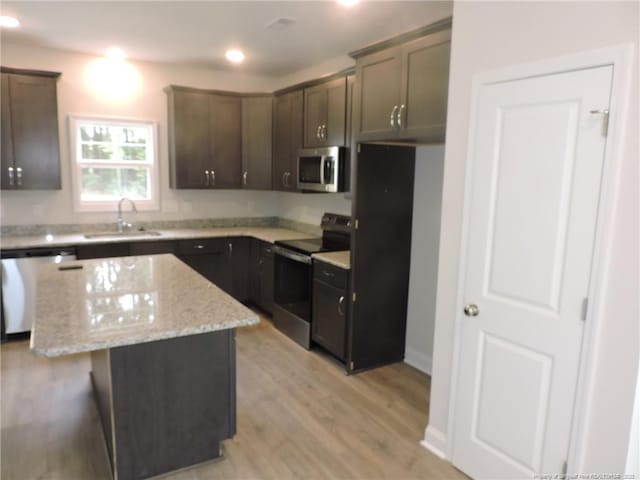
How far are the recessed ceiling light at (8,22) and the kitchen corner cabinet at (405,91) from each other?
277 centimetres

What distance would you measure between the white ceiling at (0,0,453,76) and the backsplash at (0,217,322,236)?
5.88 ft

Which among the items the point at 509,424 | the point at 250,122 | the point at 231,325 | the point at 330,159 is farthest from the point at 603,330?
the point at 250,122

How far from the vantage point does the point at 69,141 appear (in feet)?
15.2

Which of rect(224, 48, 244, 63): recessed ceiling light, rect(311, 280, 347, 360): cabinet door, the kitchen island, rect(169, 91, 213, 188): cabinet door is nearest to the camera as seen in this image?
the kitchen island

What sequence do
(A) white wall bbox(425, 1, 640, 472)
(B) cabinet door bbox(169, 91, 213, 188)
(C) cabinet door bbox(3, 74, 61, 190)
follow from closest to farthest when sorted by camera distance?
(A) white wall bbox(425, 1, 640, 472), (C) cabinet door bbox(3, 74, 61, 190), (B) cabinet door bbox(169, 91, 213, 188)

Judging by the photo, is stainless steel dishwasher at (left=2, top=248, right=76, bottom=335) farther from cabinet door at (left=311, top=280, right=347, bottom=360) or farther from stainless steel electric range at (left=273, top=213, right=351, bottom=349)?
cabinet door at (left=311, top=280, right=347, bottom=360)

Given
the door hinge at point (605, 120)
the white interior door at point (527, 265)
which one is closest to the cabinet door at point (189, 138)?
the white interior door at point (527, 265)

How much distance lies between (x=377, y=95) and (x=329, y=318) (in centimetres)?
182

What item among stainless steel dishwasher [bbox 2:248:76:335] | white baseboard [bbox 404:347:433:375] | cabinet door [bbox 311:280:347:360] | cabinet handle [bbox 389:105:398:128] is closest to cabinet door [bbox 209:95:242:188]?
stainless steel dishwasher [bbox 2:248:76:335]

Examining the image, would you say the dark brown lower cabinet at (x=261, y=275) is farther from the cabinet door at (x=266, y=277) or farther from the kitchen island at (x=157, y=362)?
the kitchen island at (x=157, y=362)

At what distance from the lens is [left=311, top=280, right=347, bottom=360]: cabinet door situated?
3.58m

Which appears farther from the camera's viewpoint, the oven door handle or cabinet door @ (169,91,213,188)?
cabinet door @ (169,91,213,188)

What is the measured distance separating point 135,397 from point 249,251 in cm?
301

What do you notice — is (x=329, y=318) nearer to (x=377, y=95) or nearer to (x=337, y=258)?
(x=337, y=258)
